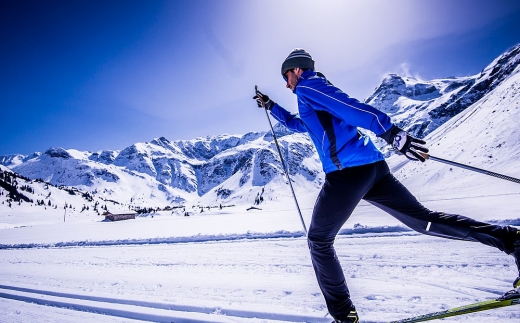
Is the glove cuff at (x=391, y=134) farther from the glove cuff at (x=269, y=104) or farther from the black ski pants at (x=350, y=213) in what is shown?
the glove cuff at (x=269, y=104)

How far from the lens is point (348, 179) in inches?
83.2

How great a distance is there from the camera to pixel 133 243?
9.81m

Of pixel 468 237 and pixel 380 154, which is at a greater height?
pixel 380 154

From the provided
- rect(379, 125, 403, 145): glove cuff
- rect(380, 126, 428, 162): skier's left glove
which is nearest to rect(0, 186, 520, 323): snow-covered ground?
rect(380, 126, 428, 162): skier's left glove

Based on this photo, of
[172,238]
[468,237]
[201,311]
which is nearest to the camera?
[468,237]

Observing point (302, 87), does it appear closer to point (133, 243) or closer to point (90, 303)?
point (90, 303)

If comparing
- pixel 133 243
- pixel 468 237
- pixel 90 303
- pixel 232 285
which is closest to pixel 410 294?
pixel 468 237

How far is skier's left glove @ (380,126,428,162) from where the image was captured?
2.06 m

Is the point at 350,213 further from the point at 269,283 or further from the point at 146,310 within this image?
the point at 146,310

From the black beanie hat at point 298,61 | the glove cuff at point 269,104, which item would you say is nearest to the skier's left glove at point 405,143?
the black beanie hat at point 298,61

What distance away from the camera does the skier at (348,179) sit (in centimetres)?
201

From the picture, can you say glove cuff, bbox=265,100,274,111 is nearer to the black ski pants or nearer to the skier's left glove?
the black ski pants

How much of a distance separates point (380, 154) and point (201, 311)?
2744 millimetres

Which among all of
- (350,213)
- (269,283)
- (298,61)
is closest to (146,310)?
(269,283)
